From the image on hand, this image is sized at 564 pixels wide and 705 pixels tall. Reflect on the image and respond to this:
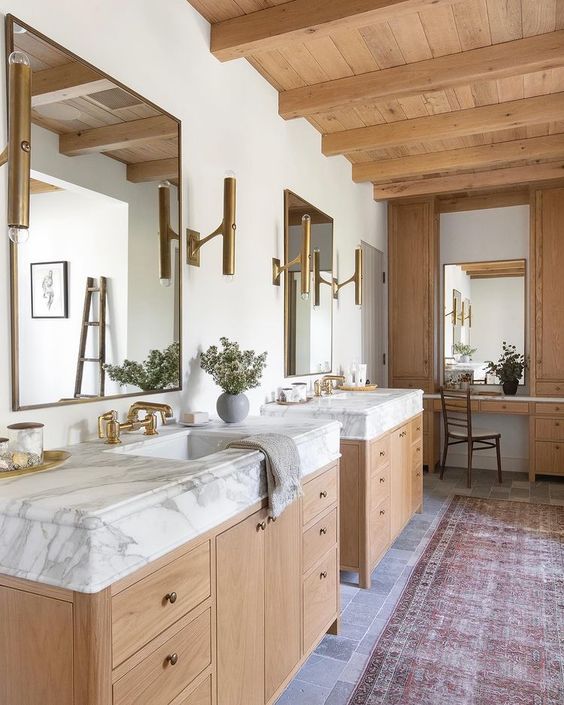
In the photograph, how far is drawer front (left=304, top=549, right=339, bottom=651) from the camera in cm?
211

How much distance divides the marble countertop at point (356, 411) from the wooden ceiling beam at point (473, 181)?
2440mm

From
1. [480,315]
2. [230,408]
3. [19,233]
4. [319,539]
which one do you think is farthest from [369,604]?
[480,315]

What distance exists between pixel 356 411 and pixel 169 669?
1.80 m

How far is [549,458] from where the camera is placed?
202 inches

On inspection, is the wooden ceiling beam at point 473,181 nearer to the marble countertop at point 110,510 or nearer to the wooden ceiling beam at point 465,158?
the wooden ceiling beam at point 465,158

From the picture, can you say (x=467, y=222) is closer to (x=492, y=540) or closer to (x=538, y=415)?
(x=538, y=415)

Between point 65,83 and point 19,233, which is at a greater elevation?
point 65,83

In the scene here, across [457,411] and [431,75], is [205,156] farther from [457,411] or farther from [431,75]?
[457,411]

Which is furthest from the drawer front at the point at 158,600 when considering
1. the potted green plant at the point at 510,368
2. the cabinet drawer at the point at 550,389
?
the potted green plant at the point at 510,368

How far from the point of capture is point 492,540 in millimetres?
3643

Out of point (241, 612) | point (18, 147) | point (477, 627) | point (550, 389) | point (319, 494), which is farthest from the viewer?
point (550, 389)

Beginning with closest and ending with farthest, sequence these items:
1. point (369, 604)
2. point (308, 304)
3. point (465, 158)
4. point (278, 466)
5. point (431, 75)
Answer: point (278, 466) → point (369, 604) → point (431, 75) → point (308, 304) → point (465, 158)

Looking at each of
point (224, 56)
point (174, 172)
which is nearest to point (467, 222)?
point (224, 56)

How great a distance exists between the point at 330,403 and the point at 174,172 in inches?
61.5
